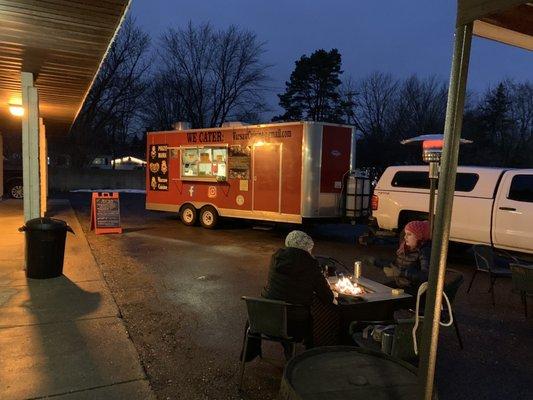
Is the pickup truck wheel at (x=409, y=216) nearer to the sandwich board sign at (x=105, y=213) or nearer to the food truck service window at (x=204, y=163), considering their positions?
the food truck service window at (x=204, y=163)

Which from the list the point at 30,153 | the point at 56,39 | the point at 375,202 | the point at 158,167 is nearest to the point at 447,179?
the point at 56,39

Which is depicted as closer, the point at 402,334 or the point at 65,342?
the point at 402,334

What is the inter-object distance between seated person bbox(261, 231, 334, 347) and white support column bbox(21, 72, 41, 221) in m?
5.70

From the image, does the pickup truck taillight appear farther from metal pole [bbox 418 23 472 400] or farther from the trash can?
metal pole [bbox 418 23 472 400]

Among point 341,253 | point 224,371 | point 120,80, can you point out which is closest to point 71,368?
point 224,371

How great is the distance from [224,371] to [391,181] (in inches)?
298

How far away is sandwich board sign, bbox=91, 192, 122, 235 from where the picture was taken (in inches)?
493

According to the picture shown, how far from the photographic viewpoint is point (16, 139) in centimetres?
4097

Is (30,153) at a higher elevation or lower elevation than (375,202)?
higher

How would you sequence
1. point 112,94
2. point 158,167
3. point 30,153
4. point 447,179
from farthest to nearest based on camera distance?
point 112,94 → point 158,167 → point 30,153 → point 447,179

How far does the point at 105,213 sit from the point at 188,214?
258 cm

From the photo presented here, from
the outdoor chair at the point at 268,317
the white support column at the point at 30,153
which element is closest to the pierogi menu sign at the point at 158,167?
the white support column at the point at 30,153

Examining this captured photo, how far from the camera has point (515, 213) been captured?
863 cm

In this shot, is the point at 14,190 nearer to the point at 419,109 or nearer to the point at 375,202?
the point at 375,202
